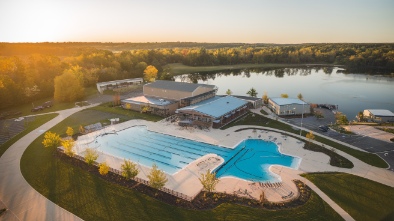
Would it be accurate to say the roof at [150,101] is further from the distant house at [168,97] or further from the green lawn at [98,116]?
the green lawn at [98,116]

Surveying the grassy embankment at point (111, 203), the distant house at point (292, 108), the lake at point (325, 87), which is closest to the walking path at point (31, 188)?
the grassy embankment at point (111, 203)

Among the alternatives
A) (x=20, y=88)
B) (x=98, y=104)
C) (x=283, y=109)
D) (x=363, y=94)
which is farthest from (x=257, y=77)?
(x=20, y=88)

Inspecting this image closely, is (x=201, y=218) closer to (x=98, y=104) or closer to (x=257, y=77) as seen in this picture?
(x=98, y=104)

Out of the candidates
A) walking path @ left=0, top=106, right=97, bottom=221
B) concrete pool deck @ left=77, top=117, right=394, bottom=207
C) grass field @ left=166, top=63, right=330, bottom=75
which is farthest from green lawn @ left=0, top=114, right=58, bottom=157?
grass field @ left=166, top=63, right=330, bottom=75

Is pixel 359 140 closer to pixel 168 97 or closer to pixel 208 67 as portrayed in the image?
pixel 168 97

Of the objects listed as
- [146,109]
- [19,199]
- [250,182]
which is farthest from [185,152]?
[146,109]

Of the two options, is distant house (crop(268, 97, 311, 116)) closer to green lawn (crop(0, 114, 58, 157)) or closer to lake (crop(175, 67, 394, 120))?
lake (crop(175, 67, 394, 120))
